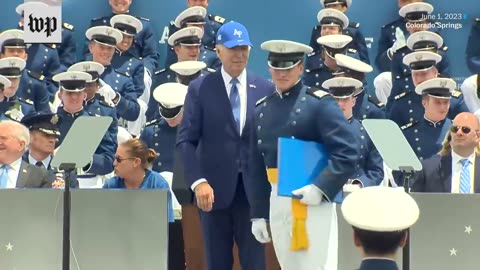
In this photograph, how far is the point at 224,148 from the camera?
6848mm

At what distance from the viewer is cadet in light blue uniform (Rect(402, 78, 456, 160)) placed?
913 centimetres

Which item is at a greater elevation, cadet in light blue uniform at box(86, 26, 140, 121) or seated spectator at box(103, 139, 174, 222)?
seated spectator at box(103, 139, 174, 222)

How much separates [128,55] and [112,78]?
75 centimetres

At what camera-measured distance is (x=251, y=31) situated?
1188 centimetres

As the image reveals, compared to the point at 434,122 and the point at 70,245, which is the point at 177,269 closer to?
the point at 70,245

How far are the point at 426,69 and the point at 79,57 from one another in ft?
12.1

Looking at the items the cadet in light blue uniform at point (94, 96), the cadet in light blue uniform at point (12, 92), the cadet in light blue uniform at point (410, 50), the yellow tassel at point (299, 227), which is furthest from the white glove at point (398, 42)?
the yellow tassel at point (299, 227)

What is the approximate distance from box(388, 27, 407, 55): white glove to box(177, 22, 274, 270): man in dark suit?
13.4 feet

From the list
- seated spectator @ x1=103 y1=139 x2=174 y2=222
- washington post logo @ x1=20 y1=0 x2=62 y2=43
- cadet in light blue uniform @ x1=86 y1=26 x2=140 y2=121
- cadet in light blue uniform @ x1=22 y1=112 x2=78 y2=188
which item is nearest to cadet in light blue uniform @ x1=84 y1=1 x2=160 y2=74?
washington post logo @ x1=20 y1=0 x2=62 y2=43

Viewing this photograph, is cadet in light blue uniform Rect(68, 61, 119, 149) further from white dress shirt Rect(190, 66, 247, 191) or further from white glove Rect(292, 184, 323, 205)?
white glove Rect(292, 184, 323, 205)

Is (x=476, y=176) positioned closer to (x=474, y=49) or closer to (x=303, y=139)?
(x=303, y=139)

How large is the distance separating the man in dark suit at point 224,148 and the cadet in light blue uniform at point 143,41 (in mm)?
4281

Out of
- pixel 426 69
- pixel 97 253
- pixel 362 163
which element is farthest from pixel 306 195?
pixel 426 69

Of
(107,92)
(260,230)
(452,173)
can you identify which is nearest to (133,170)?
(260,230)
